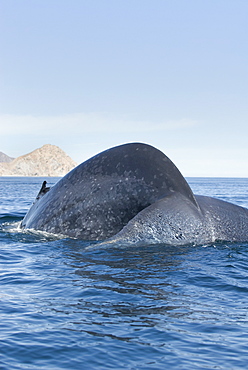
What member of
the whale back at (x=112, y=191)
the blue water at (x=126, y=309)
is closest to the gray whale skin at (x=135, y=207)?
the whale back at (x=112, y=191)

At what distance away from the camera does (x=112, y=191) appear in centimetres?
841

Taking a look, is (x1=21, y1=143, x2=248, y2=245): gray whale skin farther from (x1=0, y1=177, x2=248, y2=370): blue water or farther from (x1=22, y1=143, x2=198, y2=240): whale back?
(x1=0, y1=177, x2=248, y2=370): blue water

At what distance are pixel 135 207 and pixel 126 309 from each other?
11.7 feet

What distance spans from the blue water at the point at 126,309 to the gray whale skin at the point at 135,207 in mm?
318

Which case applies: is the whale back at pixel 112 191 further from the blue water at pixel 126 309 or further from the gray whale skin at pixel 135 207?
the blue water at pixel 126 309

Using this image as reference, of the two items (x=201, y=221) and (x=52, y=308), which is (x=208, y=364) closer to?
(x=52, y=308)

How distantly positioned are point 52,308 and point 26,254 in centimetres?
334

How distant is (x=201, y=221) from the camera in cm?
769

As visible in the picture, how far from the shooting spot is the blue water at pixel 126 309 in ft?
12.4

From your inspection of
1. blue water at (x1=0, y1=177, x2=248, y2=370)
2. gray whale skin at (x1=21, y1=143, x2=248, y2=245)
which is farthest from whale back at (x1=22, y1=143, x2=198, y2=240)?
blue water at (x1=0, y1=177, x2=248, y2=370)

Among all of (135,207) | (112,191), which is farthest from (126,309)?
(112,191)

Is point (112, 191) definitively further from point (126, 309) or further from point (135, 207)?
point (126, 309)

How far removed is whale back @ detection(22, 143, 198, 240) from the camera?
816 centimetres

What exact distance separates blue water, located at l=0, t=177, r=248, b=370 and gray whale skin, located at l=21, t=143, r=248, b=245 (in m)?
0.32
